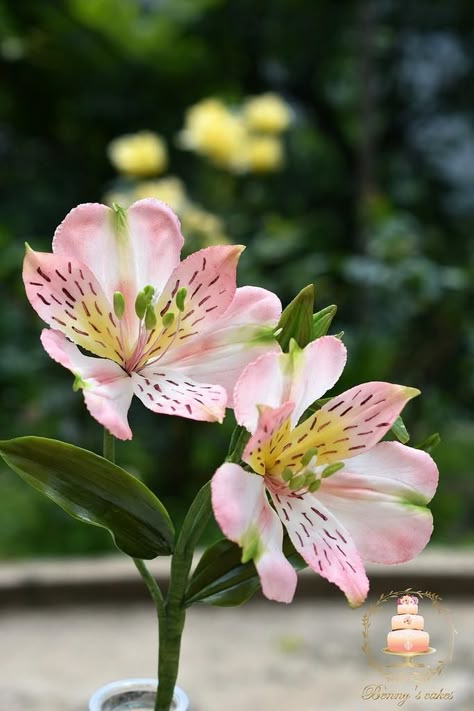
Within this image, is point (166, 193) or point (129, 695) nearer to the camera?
point (129, 695)

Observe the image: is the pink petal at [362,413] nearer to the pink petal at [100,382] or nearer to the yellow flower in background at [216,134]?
the pink petal at [100,382]

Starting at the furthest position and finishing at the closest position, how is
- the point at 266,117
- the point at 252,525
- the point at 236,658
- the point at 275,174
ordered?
the point at 275,174
the point at 266,117
the point at 236,658
the point at 252,525

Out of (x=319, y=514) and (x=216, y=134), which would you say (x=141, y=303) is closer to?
(x=319, y=514)

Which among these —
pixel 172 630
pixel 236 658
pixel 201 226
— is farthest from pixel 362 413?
pixel 201 226

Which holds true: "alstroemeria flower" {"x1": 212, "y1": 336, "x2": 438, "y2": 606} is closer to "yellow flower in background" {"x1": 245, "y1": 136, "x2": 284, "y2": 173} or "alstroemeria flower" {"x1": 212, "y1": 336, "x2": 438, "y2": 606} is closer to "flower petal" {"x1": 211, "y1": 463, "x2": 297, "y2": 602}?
"flower petal" {"x1": 211, "y1": 463, "x2": 297, "y2": 602}

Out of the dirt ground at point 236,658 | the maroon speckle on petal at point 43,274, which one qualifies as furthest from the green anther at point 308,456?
the dirt ground at point 236,658

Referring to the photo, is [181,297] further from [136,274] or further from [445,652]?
[445,652]
